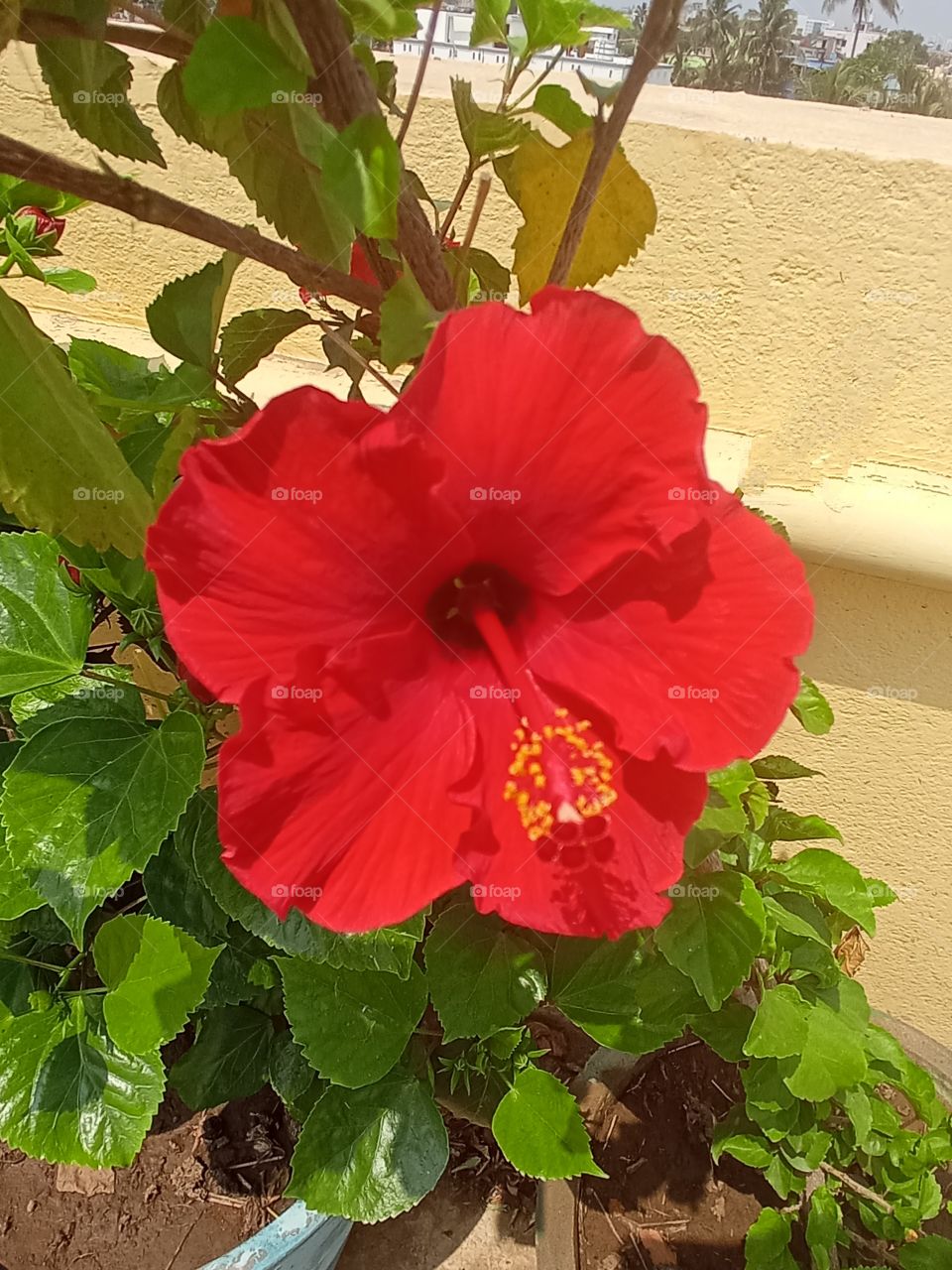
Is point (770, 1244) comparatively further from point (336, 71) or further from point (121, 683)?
point (336, 71)

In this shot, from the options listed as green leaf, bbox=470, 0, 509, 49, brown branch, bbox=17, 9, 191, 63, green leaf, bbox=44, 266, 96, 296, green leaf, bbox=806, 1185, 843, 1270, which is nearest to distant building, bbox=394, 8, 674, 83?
green leaf, bbox=470, 0, 509, 49

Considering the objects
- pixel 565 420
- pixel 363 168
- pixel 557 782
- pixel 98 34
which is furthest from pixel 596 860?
pixel 98 34

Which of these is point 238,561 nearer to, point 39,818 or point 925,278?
point 39,818

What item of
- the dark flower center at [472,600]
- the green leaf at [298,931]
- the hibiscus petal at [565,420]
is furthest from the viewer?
the green leaf at [298,931]

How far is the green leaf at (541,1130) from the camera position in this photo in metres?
0.65

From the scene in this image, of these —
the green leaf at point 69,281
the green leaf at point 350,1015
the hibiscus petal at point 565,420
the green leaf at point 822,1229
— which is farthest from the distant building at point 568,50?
the green leaf at point 822,1229

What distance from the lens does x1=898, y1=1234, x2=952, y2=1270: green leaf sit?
0.72m

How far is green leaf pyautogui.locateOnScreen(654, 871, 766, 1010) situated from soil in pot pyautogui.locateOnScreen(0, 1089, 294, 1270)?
1.56 feet

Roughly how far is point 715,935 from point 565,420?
380 mm

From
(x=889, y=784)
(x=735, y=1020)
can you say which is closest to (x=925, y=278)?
(x=889, y=784)

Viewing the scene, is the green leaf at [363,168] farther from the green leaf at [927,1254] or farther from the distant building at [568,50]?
the green leaf at [927,1254]

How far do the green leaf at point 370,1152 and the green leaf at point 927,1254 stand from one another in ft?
1.20

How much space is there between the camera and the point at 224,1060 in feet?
2.65

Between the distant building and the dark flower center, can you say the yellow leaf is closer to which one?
the distant building
